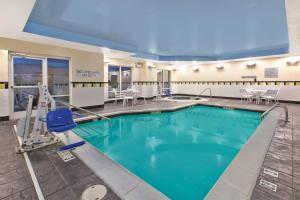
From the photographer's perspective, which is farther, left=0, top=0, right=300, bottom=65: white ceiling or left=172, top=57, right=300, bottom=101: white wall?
left=172, top=57, right=300, bottom=101: white wall

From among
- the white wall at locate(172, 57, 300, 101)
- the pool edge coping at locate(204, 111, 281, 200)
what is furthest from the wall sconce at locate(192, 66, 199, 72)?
the pool edge coping at locate(204, 111, 281, 200)

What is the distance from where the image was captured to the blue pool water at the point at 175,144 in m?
2.16

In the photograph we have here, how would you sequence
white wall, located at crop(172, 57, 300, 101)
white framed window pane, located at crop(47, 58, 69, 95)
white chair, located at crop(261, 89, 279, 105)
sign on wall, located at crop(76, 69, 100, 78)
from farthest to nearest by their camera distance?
white wall, located at crop(172, 57, 300, 101) < white chair, located at crop(261, 89, 279, 105) < sign on wall, located at crop(76, 69, 100, 78) < white framed window pane, located at crop(47, 58, 69, 95)

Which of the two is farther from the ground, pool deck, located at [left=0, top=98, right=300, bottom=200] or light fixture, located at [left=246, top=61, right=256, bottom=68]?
light fixture, located at [left=246, top=61, right=256, bottom=68]

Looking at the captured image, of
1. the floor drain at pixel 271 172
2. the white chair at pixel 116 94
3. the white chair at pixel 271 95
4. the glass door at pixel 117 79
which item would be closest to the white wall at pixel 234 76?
the white chair at pixel 271 95

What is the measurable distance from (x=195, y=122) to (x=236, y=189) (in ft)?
11.9

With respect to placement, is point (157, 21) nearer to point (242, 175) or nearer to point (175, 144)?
point (175, 144)

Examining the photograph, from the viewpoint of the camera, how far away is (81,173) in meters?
1.84

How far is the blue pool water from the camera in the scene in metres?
2.16

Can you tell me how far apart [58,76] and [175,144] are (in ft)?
15.2

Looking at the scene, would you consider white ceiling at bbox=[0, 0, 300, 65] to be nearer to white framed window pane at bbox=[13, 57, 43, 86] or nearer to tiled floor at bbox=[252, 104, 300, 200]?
white framed window pane at bbox=[13, 57, 43, 86]

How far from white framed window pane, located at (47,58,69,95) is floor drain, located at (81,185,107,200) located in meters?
4.81

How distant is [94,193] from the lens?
4.91 ft

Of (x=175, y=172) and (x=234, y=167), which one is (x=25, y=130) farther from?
(x=234, y=167)
